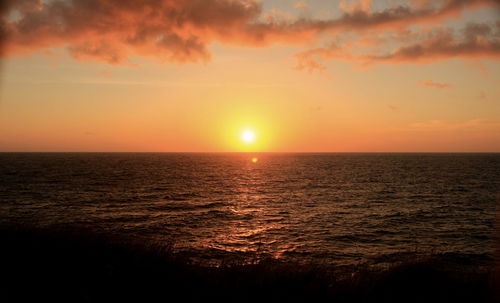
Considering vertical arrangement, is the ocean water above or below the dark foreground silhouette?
below

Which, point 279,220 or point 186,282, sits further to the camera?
point 279,220

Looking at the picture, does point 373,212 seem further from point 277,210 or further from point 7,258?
point 7,258

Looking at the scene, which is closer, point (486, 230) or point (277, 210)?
point (486, 230)

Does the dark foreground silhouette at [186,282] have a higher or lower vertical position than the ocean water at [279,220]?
higher

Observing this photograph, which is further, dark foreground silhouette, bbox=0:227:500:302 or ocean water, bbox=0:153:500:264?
ocean water, bbox=0:153:500:264

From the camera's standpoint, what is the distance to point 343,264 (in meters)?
19.7

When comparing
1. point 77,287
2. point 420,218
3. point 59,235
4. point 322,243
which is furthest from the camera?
point 420,218

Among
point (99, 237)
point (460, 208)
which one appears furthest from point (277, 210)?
point (99, 237)

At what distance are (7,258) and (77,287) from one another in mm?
4403

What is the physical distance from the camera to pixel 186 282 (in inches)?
393

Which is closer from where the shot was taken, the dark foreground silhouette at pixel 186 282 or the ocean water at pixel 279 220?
the dark foreground silhouette at pixel 186 282

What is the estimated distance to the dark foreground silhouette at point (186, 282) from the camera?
917 centimetres

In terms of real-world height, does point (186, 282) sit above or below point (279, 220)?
above

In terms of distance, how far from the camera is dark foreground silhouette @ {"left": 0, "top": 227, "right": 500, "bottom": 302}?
30.1ft
